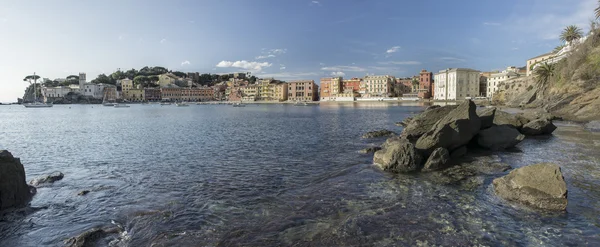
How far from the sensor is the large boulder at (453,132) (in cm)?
1614

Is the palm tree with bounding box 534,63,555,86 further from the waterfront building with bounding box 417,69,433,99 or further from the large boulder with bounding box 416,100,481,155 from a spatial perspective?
the waterfront building with bounding box 417,69,433,99

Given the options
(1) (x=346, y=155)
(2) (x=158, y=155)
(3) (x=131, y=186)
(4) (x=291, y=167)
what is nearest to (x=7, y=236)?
(3) (x=131, y=186)

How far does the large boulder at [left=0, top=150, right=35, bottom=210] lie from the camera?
1077 centimetres

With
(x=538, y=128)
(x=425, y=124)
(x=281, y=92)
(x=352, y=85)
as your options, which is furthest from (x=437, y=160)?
(x=281, y=92)

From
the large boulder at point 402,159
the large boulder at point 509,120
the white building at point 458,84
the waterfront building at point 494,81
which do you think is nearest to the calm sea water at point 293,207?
the large boulder at point 402,159

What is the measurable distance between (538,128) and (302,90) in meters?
156

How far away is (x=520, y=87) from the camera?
84312mm

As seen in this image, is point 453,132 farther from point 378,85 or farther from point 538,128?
point 378,85

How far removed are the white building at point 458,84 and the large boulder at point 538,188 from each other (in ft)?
443

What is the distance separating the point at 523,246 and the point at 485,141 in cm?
1461

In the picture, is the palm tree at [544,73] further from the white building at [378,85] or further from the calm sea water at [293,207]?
the white building at [378,85]

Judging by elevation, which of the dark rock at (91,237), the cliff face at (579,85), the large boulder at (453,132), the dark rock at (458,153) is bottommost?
the dark rock at (91,237)

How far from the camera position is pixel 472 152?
62.2 feet

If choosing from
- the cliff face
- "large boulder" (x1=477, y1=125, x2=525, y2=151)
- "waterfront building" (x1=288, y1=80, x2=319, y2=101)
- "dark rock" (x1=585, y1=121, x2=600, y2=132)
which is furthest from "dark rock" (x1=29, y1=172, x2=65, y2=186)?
"waterfront building" (x1=288, y1=80, x2=319, y2=101)
